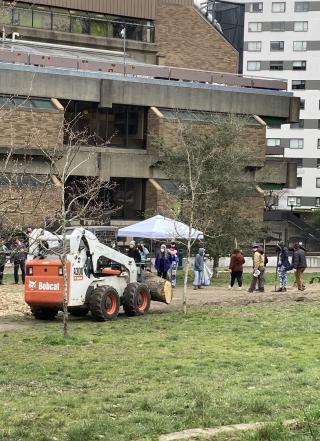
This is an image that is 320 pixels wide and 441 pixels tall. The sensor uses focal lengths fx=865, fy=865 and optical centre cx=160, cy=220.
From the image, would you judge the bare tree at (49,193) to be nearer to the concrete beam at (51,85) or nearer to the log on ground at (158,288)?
the concrete beam at (51,85)

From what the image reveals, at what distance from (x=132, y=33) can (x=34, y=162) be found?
20.0 m

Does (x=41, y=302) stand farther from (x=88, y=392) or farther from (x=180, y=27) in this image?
(x=180, y=27)

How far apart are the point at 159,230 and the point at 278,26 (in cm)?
6523

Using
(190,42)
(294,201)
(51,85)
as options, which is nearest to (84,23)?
(190,42)

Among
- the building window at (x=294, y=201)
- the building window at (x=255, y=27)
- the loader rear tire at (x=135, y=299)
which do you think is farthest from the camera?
the building window at (x=255, y=27)

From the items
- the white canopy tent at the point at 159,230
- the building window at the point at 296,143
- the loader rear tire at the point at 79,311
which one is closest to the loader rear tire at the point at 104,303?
the loader rear tire at the point at 79,311

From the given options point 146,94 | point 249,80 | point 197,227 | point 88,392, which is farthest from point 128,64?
point 88,392

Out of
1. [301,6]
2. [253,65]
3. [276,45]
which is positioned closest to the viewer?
[301,6]

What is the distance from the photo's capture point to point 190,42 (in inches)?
2633

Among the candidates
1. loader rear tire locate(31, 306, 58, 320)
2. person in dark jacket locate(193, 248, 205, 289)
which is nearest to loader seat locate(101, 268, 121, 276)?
loader rear tire locate(31, 306, 58, 320)

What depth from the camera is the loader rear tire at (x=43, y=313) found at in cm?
2189

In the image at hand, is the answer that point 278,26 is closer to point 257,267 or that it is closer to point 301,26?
point 301,26

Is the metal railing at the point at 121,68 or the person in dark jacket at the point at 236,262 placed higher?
the metal railing at the point at 121,68

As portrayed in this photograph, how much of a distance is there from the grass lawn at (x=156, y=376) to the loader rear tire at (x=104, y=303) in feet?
1.24
